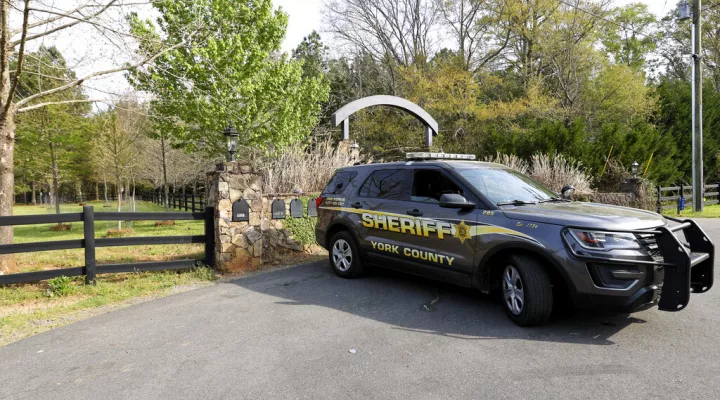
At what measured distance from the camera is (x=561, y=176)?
14.0 metres

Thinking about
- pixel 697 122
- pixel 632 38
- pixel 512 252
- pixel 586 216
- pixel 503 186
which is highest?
pixel 632 38

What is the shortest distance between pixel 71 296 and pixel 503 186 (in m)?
5.92

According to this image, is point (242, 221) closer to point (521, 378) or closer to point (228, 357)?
point (228, 357)

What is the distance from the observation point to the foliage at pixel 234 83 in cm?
1353

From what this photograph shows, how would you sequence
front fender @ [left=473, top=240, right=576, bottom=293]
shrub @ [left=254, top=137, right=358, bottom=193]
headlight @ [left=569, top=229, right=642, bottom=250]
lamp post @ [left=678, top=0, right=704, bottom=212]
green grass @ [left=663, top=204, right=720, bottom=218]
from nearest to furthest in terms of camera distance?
headlight @ [left=569, top=229, right=642, bottom=250]
front fender @ [left=473, top=240, right=576, bottom=293]
shrub @ [left=254, top=137, right=358, bottom=193]
green grass @ [left=663, top=204, right=720, bottom=218]
lamp post @ [left=678, top=0, right=704, bottom=212]

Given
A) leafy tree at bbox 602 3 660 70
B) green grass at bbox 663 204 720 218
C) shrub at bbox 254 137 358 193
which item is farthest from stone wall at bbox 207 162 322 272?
leafy tree at bbox 602 3 660 70

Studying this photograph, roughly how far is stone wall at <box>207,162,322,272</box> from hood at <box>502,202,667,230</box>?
15.1ft

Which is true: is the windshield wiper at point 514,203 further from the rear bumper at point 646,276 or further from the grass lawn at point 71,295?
the grass lawn at point 71,295

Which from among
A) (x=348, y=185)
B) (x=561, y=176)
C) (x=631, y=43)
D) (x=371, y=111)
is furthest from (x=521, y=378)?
(x=631, y=43)

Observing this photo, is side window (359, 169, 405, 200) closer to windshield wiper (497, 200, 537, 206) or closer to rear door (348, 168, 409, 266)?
rear door (348, 168, 409, 266)

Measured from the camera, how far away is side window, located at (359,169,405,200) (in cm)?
562

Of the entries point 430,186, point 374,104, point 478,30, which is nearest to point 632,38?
point 478,30

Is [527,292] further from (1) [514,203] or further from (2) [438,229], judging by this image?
(2) [438,229]

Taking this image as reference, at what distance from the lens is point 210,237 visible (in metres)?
7.09
